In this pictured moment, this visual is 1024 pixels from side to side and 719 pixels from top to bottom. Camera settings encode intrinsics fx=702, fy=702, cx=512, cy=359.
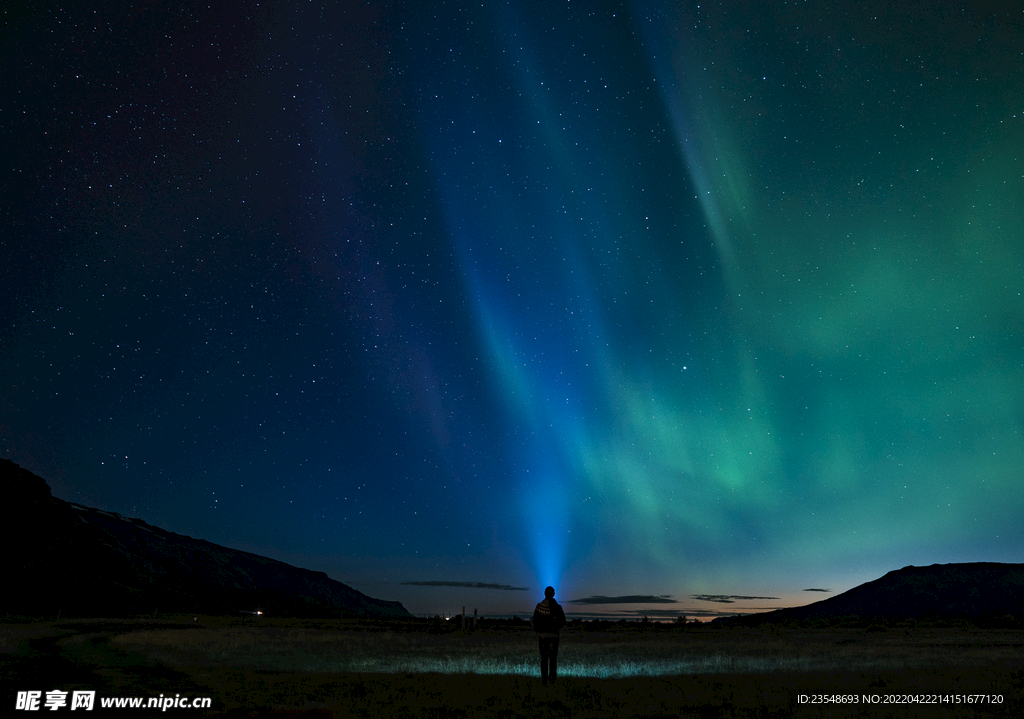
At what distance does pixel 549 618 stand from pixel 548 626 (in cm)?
17

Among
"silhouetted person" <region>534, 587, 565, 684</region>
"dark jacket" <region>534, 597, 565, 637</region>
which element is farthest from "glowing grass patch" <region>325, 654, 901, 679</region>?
"dark jacket" <region>534, 597, 565, 637</region>

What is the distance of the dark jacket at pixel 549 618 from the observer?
1466 cm

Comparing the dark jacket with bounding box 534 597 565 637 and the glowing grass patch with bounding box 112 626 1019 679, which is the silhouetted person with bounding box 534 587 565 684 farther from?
the glowing grass patch with bounding box 112 626 1019 679

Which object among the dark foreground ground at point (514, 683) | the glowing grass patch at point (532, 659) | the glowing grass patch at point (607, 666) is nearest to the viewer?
the dark foreground ground at point (514, 683)

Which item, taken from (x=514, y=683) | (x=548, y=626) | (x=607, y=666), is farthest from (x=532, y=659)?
(x=548, y=626)

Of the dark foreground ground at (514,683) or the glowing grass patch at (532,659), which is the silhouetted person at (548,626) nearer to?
the dark foreground ground at (514,683)

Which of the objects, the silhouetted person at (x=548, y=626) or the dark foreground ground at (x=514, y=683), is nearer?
the dark foreground ground at (x=514, y=683)

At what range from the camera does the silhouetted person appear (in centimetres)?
1466

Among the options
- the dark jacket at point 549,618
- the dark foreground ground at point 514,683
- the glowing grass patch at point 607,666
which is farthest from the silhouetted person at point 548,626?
the glowing grass patch at point 607,666

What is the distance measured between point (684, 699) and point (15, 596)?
157 metres

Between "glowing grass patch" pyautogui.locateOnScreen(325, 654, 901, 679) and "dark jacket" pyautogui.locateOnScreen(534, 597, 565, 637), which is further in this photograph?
"glowing grass patch" pyautogui.locateOnScreen(325, 654, 901, 679)

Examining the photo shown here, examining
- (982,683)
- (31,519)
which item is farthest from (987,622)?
(31,519)

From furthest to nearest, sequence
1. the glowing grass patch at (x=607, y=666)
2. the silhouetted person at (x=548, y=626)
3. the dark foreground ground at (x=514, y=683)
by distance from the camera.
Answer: the glowing grass patch at (x=607, y=666)
the silhouetted person at (x=548, y=626)
the dark foreground ground at (x=514, y=683)

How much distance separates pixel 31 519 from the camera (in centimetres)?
16775
